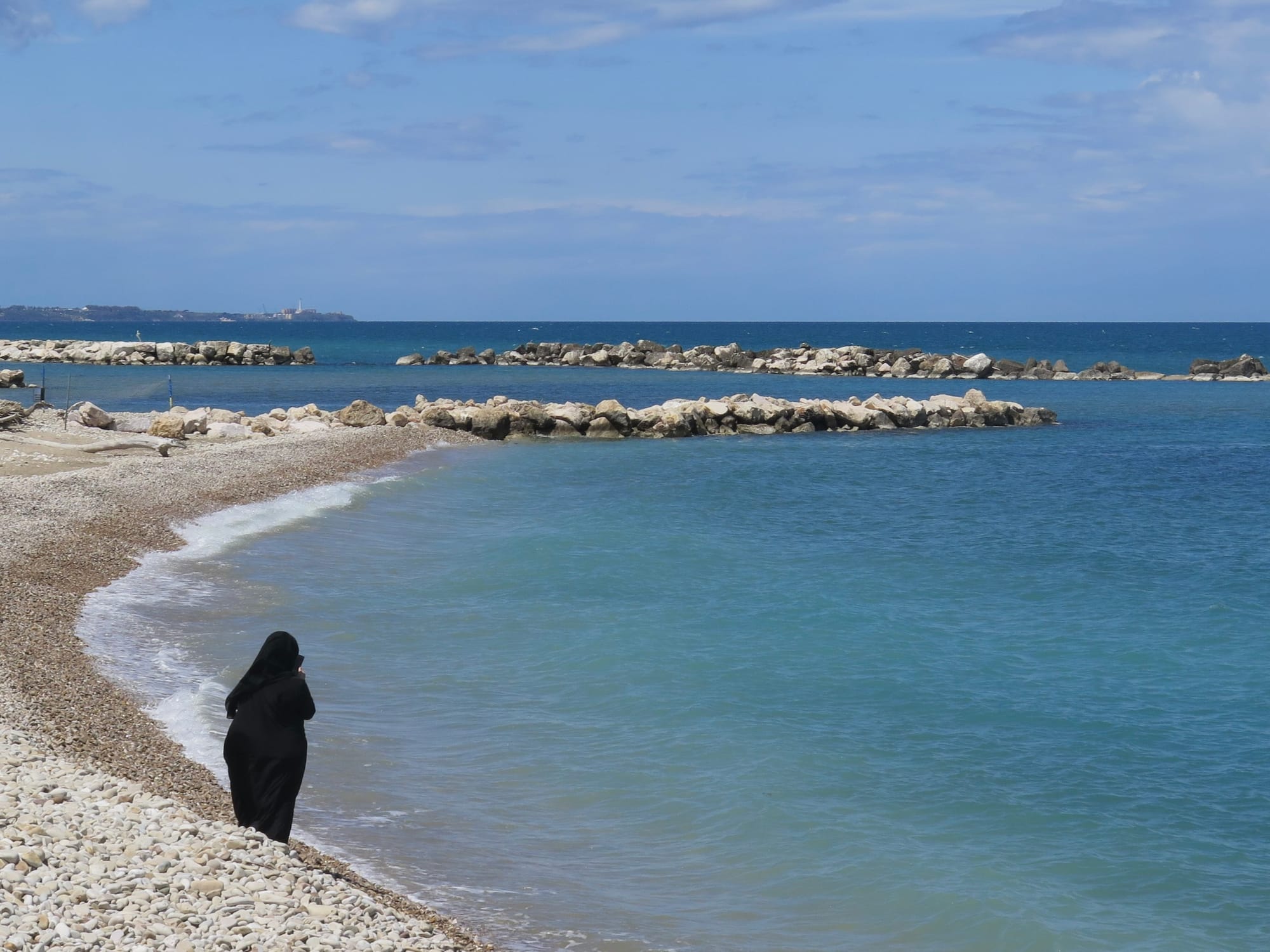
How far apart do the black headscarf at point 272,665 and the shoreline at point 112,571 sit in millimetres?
1082

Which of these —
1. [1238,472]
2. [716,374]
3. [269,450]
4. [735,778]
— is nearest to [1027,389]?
[716,374]

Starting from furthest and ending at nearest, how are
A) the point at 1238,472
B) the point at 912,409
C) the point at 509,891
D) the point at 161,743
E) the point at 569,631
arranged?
the point at 912,409, the point at 1238,472, the point at 569,631, the point at 161,743, the point at 509,891

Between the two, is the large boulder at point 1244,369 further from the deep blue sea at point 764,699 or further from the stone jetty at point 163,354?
the stone jetty at point 163,354

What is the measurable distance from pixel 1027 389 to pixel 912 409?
19042 millimetres

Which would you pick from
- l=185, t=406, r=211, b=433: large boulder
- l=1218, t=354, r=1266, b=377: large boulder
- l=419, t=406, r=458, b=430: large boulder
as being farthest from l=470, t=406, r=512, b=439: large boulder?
l=1218, t=354, r=1266, b=377: large boulder

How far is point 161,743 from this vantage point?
9234 mm

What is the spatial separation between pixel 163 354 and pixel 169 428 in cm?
4846

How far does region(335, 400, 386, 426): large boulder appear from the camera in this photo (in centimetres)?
3672

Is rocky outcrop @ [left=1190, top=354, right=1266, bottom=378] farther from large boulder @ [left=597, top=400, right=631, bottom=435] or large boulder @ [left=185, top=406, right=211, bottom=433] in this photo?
large boulder @ [left=185, top=406, right=211, bottom=433]

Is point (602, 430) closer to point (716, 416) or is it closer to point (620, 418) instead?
point (620, 418)

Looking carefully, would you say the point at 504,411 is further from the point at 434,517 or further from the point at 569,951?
Result: the point at 569,951

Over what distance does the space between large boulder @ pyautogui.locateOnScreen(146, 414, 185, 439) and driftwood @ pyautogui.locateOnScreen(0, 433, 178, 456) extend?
157 centimetres

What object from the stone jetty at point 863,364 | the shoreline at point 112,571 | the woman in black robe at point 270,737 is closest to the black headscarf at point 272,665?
the woman in black robe at point 270,737

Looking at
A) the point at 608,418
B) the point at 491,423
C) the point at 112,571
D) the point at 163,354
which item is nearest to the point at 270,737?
the point at 112,571
